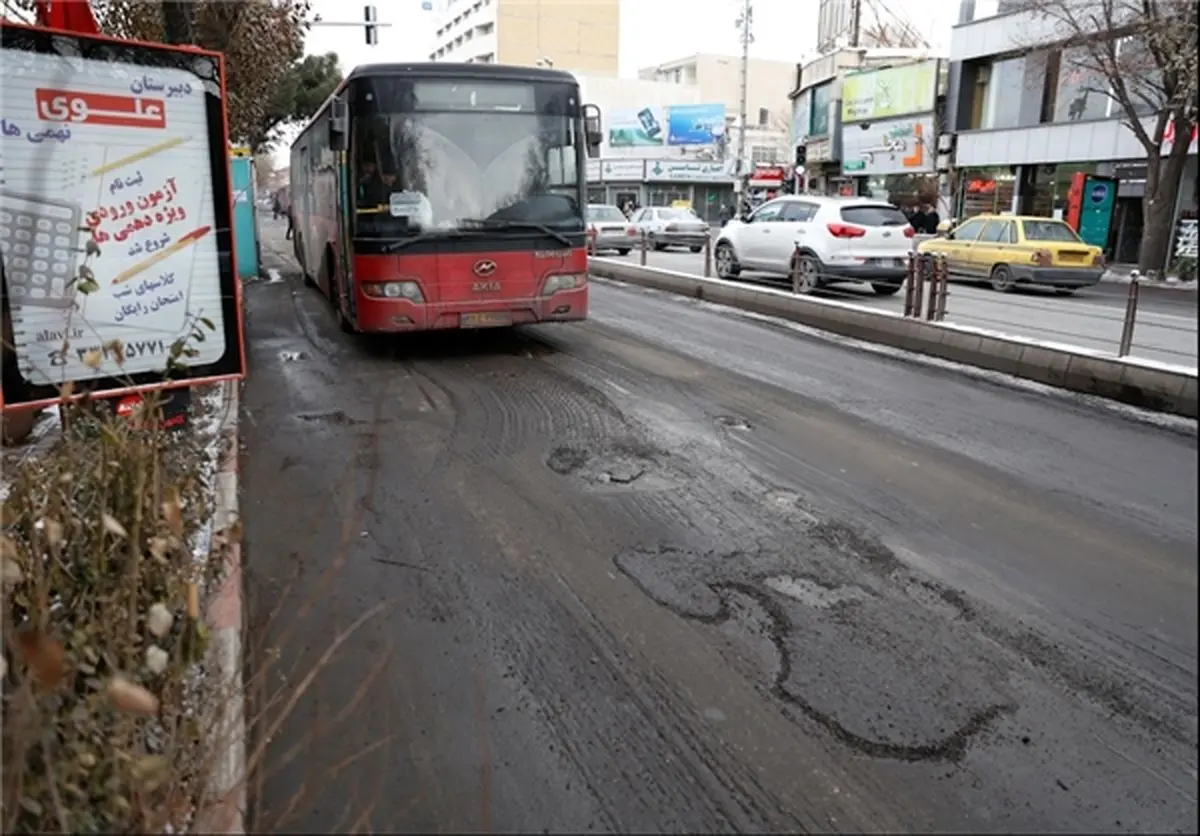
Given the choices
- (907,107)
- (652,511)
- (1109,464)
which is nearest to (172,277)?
(652,511)

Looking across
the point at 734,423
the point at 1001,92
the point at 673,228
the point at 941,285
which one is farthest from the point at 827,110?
the point at 734,423

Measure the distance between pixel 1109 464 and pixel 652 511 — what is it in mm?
3689

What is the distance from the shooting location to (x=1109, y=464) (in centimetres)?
689

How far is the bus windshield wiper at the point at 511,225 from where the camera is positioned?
9867 millimetres

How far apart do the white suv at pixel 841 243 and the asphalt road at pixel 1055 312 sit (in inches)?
17.3

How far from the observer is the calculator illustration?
205 inches

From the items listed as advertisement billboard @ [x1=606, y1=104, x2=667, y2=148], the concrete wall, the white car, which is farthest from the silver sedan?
the concrete wall

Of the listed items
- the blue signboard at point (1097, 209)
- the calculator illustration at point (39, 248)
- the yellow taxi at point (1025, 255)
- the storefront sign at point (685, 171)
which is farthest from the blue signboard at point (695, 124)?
the calculator illustration at point (39, 248)

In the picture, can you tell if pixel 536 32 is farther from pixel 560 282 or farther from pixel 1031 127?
pixel 560 282

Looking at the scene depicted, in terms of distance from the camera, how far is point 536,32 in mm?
91125

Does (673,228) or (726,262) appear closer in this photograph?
(726,262)

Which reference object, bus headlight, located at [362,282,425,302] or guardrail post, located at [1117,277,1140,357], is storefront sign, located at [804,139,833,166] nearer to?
guardrail post, located at [1117,277,1140,357]

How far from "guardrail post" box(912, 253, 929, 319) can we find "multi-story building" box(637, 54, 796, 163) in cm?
7348

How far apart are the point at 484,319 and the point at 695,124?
61.5 meters
